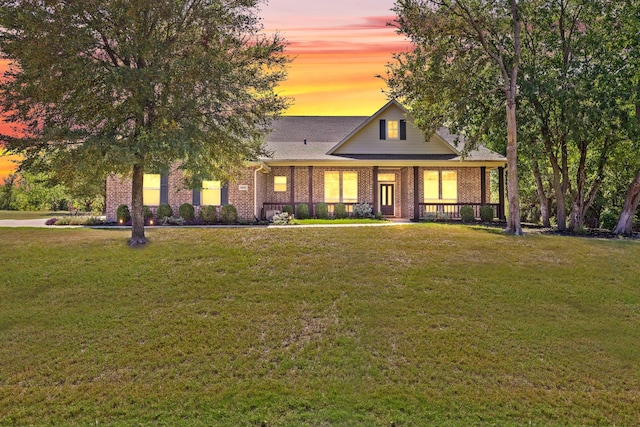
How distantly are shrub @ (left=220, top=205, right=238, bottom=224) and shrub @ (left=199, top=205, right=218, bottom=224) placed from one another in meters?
0.34

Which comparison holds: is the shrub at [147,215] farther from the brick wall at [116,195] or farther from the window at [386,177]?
the window at [386,177]

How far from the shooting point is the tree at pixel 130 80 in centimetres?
1126

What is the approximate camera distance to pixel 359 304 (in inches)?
340

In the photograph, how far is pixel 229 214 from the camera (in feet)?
65.6

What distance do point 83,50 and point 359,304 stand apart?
10.1 metres

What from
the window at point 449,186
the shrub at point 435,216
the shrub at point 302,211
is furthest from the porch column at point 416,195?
the shrub at point 302,211

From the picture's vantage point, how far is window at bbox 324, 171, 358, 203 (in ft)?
77.4

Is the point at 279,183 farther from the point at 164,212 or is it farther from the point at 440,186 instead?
the point at 440,186

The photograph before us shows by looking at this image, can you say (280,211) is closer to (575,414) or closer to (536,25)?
(536,25)

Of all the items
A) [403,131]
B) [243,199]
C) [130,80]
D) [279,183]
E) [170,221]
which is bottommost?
[170,221]

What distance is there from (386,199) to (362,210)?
252cm

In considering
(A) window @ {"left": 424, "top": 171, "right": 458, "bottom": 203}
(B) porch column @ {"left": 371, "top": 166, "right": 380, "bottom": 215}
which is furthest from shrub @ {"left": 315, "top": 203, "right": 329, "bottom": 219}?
(A) window @ {"left": 424, "top": 171, "right": 458, "bottom": 203}

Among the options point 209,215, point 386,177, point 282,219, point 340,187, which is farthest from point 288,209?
point 386,177

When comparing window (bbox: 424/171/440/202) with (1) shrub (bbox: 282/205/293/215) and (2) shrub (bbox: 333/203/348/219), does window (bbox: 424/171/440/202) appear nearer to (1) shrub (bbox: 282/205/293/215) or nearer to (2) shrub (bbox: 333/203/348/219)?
(2) shrub (bbox: 333/203/348/219)
